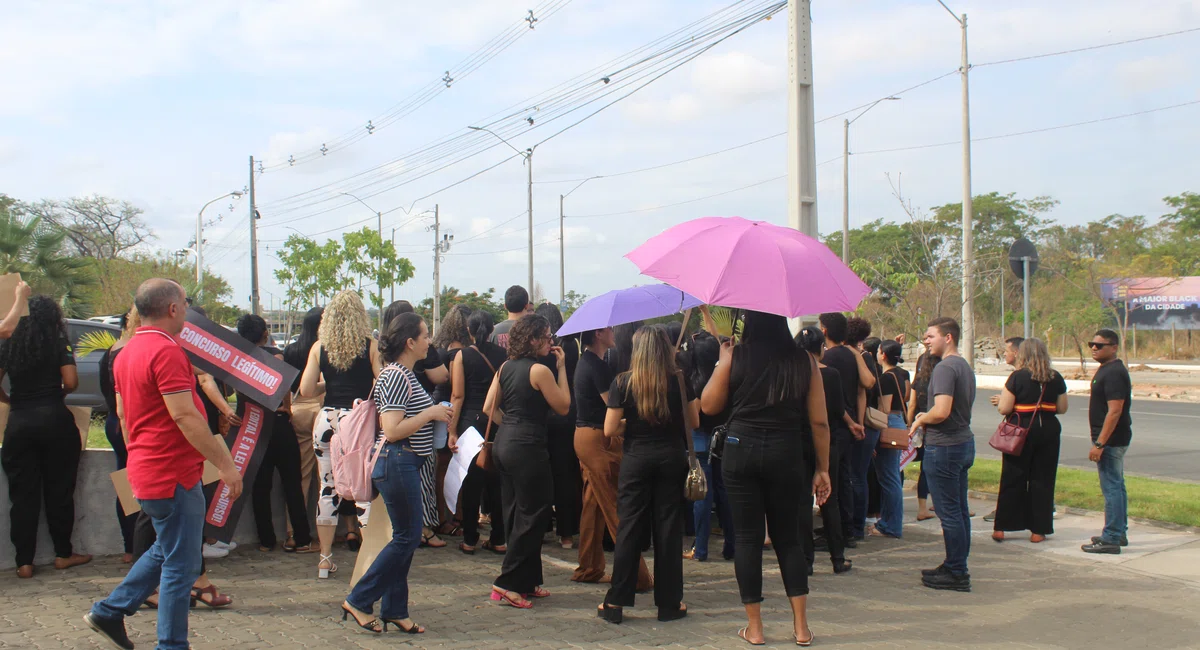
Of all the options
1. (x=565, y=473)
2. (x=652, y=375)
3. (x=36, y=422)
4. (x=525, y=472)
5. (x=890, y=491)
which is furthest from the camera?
(x=890, y=491)

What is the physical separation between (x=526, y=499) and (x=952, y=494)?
9.84 feet

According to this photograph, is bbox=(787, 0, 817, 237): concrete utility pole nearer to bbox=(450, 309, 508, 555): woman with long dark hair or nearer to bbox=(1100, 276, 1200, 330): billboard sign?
bbox=(450, 309, 508, 555): woman with long dark hair

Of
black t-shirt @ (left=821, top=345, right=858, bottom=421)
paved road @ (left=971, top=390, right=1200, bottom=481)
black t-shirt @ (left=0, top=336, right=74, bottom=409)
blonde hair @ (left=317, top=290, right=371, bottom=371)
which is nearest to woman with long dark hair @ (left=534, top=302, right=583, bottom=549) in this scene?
blonde hair @ (left=317, top=290, right=371, bottom=371)

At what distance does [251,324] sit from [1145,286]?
45.5 m

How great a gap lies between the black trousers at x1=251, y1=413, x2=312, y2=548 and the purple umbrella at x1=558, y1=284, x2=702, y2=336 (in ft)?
7.78

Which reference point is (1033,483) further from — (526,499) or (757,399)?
(526,499)

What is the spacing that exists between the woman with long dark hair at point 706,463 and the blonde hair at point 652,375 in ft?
5.42

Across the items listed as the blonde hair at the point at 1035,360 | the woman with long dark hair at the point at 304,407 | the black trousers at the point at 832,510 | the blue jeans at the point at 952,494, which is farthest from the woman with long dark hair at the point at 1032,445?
the woman with long dark hair at the point at 304,407

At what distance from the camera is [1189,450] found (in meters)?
13.3

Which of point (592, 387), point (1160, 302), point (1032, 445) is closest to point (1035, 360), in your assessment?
point (1032, 445)

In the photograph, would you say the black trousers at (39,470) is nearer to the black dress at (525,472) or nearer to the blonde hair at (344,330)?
the blonde hair at (344,330)

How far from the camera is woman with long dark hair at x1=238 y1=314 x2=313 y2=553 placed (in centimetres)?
692

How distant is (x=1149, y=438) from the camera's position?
48.4ft

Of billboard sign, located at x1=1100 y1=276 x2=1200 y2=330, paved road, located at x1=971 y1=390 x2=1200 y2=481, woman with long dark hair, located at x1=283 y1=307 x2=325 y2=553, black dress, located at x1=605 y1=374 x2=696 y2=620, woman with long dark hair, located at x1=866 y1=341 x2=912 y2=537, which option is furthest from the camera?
billboard sign, located at x1=1100 y1=276 x2=1200 y2=330
